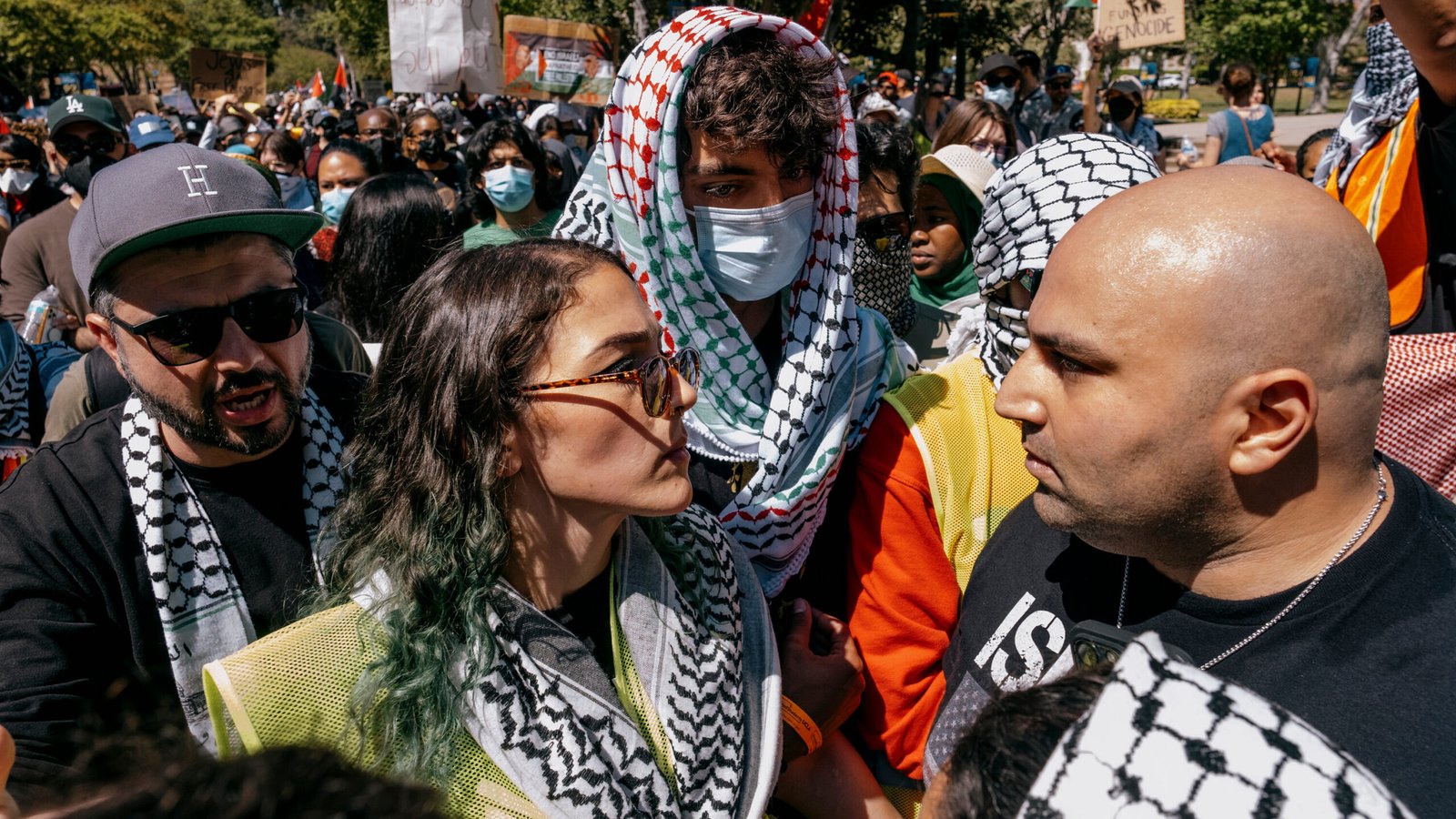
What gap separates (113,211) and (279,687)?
105cm

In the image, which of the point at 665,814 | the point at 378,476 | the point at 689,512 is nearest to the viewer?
the point at 665,814

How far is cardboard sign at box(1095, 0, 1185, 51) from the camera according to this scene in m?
6.77

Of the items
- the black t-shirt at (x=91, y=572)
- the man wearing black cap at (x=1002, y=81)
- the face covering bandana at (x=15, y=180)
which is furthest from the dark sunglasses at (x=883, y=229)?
the face covering bandana at (x=15, y=180)

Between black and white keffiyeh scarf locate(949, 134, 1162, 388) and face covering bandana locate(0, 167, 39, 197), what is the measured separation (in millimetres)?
8736

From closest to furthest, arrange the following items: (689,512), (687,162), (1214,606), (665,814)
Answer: (1214,606) → (665,814) → (689,512) → (687,162)

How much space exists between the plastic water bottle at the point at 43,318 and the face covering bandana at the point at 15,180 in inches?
170

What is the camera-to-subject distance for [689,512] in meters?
2.04

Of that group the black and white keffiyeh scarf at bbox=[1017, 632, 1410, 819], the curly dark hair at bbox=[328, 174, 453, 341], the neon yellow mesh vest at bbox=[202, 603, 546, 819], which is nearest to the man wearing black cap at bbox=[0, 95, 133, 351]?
the curly dark hair at bbox=[328, 174, 453, 341]

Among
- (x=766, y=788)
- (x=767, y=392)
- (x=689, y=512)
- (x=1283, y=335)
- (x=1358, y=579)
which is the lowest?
(x=766, y=788)

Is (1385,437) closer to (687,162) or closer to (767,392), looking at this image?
(767,392)

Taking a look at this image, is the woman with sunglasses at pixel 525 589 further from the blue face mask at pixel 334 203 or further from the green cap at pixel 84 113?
the green cap at pixel 84 113

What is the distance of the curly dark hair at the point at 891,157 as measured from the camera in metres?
3.37

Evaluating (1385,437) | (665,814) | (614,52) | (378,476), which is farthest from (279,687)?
(614,52)

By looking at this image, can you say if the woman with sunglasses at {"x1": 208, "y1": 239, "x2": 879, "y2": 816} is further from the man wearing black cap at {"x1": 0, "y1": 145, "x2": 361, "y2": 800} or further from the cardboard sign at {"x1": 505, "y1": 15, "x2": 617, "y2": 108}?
the cardboard sign at {"x1": 505, "y1": 15, "x2": 617, "y2": 108}
